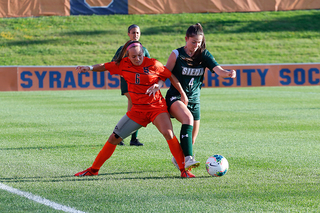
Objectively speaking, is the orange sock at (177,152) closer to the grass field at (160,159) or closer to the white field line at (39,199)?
the grass field at (160,159)

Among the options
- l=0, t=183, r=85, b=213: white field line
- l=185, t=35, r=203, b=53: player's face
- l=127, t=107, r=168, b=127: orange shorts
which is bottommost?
l=0, t=183, r=85, b=213: white field line

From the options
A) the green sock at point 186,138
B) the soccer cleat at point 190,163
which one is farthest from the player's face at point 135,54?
the soccer cleat at point 190,163

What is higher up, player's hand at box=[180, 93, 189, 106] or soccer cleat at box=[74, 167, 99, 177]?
player's hand at box=[180, 93, 189, 106]

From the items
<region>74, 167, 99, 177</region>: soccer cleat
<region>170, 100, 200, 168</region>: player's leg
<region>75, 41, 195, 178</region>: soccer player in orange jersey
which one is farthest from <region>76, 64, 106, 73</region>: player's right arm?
<region>74, 167, 99, 177</region>: soccer cleat

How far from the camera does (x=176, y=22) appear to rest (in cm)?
3434

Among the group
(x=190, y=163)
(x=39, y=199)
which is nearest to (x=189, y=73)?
(x=190, y=163)

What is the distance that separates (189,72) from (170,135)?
0.93 metres

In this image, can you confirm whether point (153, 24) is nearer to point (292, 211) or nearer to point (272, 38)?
point (272, 38)

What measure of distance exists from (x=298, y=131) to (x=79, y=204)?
6213 mm

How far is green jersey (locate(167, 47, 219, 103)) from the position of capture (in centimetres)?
594

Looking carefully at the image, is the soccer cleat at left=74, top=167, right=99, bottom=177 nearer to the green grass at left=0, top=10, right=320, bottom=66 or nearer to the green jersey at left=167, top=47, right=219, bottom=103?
the green jersey at left=167, top=47, right=219, bottom=103

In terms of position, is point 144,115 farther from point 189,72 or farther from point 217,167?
point 217,167

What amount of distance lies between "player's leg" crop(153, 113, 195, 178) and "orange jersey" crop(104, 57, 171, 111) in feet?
0.49

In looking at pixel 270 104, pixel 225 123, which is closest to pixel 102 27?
pixel 270 104
